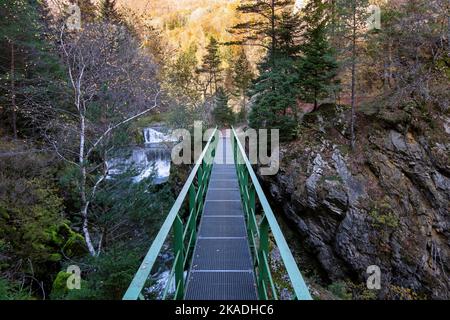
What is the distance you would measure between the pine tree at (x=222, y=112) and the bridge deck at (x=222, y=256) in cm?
2559

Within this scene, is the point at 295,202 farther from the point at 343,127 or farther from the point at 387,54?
the point at 387,54

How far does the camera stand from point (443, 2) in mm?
13219

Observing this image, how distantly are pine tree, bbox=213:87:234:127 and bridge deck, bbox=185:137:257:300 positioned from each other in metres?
25.6

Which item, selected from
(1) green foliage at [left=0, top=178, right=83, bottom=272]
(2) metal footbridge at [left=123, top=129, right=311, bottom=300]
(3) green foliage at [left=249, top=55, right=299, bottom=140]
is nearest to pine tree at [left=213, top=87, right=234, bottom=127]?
(3) green foliage at [left=249, top=55, right=299, bottom=140]

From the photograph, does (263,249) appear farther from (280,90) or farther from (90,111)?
(280,90)

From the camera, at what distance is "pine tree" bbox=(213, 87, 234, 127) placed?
32.1 meters

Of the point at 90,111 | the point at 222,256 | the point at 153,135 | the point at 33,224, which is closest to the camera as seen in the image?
the point at 222,256

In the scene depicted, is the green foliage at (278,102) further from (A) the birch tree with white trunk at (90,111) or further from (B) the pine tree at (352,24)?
(A) the birch tree with white trunk at (90,111)

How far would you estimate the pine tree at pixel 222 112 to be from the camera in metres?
32.1

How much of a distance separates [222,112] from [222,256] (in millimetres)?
28715

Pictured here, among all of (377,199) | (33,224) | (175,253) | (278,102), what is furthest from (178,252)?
(278,102)

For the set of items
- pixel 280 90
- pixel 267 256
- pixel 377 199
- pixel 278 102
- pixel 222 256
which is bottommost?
pixel 377 199

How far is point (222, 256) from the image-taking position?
4.25 m

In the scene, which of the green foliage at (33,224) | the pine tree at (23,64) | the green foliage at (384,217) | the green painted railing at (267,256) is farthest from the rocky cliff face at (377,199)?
the pine tree at (23,64)
